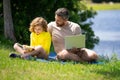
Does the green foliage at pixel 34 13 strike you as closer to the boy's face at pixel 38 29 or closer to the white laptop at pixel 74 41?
the boy's face at pixel 38 29

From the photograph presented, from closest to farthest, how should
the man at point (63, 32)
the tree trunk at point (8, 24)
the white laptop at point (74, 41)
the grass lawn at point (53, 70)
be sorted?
the grass lawn at point (53, 70) → the white laptop at point (74, 41) → the man at point (63, 32) → the tree trunk at point (8, 24)

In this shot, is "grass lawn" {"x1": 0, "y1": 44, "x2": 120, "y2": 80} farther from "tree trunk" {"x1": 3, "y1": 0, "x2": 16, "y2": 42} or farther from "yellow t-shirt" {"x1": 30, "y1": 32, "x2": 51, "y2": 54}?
"tree trunk" {"x1": 3, "y1": 0, "x2": 16, "y2": 42}

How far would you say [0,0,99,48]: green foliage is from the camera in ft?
54.6

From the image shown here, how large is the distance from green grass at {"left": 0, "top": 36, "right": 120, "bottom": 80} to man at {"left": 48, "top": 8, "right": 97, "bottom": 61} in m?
0.43

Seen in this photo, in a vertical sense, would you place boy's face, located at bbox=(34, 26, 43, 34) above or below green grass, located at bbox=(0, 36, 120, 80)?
above

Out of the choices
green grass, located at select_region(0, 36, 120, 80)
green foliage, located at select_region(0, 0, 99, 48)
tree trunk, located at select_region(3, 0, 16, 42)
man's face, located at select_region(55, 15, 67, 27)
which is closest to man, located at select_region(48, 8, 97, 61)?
man's face, located at select_region(55, 15, 67, 27)

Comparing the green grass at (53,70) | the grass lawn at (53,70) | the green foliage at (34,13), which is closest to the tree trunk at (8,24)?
the green foliage at (34,13)

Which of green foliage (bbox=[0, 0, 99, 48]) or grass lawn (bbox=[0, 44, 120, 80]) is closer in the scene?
grass lawn (bbox=[0, 44, 120, 80])

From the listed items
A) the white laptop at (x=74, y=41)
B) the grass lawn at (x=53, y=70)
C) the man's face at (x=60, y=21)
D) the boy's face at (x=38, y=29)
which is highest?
the man's face at (x=60, y=21)

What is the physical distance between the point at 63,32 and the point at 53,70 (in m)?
1.87

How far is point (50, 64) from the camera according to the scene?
10094mm

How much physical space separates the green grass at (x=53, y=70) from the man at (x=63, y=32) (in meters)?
0.43

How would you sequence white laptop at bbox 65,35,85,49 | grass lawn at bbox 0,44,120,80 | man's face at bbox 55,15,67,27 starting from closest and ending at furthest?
grass lawn at bbox 0,44,120,80 < white laptop at bbox 65,35,85,49 < man's face at bbox 55,15,67,27

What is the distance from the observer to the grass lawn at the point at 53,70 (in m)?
8.85
